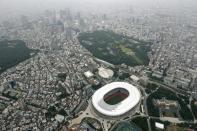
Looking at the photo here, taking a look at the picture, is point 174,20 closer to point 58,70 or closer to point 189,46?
point 189,46

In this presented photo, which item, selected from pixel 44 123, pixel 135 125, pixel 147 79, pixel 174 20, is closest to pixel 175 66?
pixel 147 79

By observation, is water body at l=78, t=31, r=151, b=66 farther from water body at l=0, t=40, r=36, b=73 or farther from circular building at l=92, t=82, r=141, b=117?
water body at l=0, t=40, r=36, b=73

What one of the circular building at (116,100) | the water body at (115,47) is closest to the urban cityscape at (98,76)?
the circular building at (116,100)

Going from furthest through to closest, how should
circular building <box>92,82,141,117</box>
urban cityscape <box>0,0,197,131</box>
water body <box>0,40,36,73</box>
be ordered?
water body <box>0,40,36,73</box> → urban cityscape <box>0,0,197,131</box> → circular building <box>92,82,141,117</box>

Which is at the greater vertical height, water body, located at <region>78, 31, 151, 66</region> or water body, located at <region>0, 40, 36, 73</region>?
water body, located at <region>0, 40, 36, 73</region>

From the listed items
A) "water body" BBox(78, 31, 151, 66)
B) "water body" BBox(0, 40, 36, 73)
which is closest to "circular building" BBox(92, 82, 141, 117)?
"water body" BBox(78, 31, 151, 66)

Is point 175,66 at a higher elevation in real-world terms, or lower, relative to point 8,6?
lower

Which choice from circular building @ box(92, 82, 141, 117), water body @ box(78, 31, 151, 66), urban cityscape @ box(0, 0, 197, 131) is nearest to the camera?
circular building @ box(92, 82, 141, 117)
